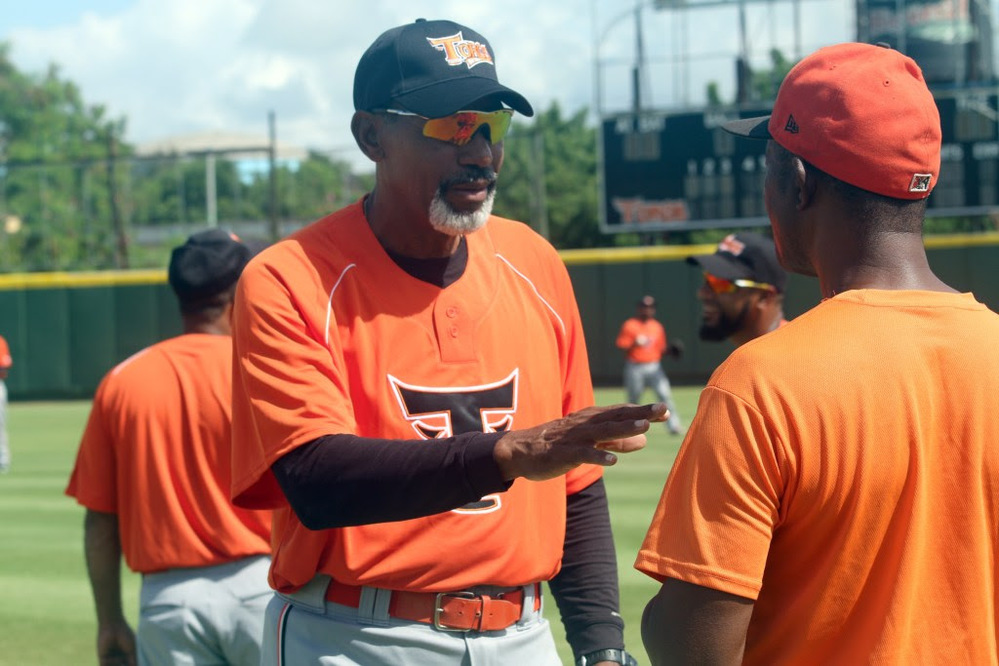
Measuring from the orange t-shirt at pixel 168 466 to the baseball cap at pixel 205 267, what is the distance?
0.79 ft

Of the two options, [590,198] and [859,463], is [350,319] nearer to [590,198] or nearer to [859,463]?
[859,463]

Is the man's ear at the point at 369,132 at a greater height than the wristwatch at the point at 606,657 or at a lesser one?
greater

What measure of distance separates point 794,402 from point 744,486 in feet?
0.47

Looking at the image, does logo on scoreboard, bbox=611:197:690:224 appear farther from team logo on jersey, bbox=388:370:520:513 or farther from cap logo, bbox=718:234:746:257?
team logo on jersey, bbox=388:370:520:513

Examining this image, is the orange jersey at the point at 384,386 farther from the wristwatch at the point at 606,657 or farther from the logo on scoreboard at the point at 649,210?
the logo on scoreboard at the point at 649,210

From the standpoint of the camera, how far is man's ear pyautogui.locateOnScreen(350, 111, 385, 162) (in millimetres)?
3068

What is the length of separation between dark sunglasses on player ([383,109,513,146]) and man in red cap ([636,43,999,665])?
42.1 inches

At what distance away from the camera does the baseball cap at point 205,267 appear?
4152 millimetres

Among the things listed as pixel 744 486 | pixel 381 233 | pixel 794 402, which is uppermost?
pixel 381 233

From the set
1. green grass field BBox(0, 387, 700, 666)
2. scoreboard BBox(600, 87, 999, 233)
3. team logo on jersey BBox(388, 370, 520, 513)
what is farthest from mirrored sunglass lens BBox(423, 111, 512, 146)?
scoreboard BBox(600, 87, 999, 233)

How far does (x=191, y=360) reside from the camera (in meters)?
4.04

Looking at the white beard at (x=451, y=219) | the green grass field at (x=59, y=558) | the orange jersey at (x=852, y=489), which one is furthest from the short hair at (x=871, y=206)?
the green grass field at (x=59, y=558)

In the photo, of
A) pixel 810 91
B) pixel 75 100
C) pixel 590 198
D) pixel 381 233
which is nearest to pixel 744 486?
pixel 810 91

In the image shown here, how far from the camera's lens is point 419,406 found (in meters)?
2.79
